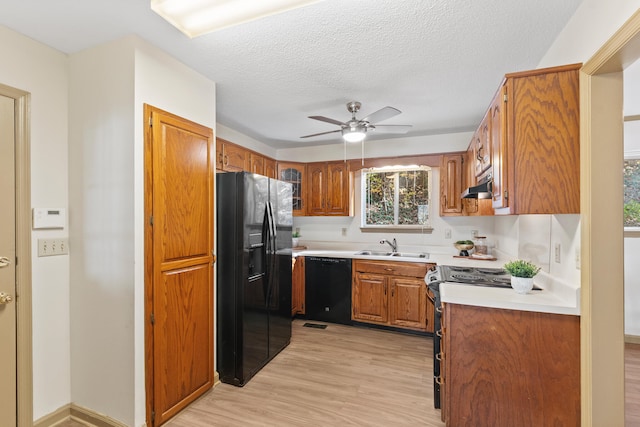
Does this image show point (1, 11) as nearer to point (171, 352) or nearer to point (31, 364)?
point (31, 364)

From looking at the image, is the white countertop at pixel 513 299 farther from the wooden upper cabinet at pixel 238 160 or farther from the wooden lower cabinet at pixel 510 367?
the wooden upper cabinet at pixel 238 160

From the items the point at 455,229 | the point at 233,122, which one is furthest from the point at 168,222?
the point at 455,229

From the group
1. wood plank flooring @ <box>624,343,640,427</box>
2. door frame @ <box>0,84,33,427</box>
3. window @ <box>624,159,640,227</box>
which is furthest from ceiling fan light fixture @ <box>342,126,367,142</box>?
window @ <box>624,159,640,227</box>

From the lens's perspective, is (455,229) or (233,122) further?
(455,229)

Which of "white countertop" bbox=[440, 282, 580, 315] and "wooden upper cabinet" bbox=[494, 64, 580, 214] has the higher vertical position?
"wooden upper cabinet" bbox=[494, 64, 580, 214]

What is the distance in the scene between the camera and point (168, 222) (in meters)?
2.04

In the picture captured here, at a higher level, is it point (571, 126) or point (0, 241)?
point (571, 126)

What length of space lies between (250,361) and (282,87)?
2341mm

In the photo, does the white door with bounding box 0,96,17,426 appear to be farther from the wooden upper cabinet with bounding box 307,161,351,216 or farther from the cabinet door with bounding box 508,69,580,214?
the wooden upper cabinet with bounding box 307,161,351,216

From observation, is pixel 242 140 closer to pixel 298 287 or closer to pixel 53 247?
pixel 298 287

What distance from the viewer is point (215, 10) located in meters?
1.56

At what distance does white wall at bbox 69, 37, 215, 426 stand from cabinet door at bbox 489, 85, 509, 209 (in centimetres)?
207

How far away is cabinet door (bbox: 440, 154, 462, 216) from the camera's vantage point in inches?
151

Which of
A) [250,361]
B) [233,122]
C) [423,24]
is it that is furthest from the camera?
[233,122]
